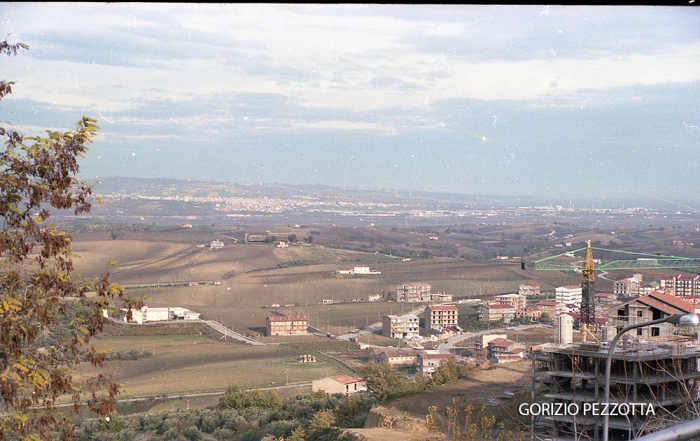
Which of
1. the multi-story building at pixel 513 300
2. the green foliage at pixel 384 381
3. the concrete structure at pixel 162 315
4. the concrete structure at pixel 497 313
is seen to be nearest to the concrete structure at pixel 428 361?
the green foliage at pixel 384 381

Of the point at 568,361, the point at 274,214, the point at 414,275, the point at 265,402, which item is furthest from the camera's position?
the point at 274,214

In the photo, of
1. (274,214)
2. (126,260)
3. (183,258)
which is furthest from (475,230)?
(126,260)

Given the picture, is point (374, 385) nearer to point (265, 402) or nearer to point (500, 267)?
point (265, 402)

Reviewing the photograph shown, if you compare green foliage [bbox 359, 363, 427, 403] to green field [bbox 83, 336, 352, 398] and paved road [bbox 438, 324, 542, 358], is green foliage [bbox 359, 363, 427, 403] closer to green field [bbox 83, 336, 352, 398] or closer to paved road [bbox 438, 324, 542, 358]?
green field [bbox 83, 336, 352, 398]

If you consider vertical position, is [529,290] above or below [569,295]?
below

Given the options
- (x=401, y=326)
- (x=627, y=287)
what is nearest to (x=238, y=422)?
(x=401, y=326)

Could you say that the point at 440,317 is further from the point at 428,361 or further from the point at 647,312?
the point at 647,312
